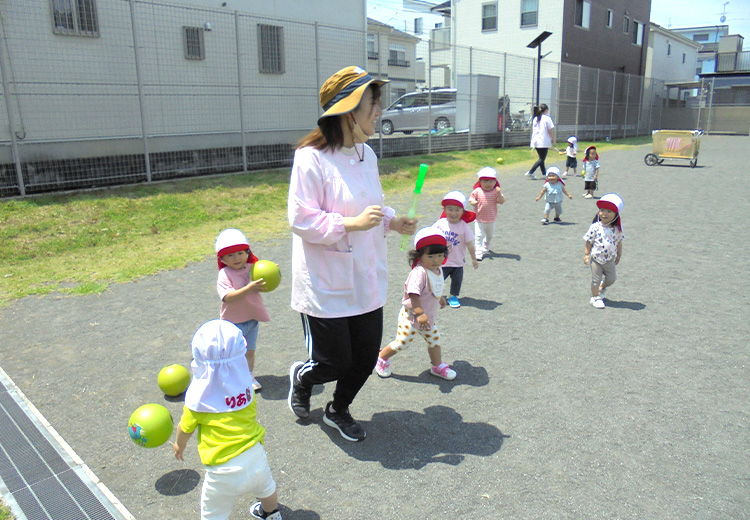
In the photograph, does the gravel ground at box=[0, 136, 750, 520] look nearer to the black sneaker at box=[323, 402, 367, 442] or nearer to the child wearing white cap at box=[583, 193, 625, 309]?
the black sneaker at box=[323, 402, 367, 442]

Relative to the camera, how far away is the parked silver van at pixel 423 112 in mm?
18531

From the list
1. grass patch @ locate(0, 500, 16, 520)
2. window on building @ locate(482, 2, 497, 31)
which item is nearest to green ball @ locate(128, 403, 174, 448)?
grass patch @ locate(0, 500, 16, 520)

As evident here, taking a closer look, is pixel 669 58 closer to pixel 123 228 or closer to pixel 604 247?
pixel 604 247

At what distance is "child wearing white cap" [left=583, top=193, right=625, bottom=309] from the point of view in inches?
221

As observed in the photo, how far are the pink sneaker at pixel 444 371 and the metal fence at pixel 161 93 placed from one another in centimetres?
861

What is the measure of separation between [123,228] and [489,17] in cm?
2777

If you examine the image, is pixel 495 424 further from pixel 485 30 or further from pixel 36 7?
pixel 485 30

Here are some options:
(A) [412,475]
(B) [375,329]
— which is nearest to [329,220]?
(B) [375,329]

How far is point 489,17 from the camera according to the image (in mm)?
31281

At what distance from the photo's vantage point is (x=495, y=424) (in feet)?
11.7

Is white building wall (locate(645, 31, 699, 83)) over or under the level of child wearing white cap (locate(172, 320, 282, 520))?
over

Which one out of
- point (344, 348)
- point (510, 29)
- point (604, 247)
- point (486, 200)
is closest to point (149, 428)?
point (344, 348)

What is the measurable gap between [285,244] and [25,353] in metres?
4.25

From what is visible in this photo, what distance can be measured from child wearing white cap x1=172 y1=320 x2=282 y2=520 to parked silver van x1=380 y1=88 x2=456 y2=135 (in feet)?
53.2
